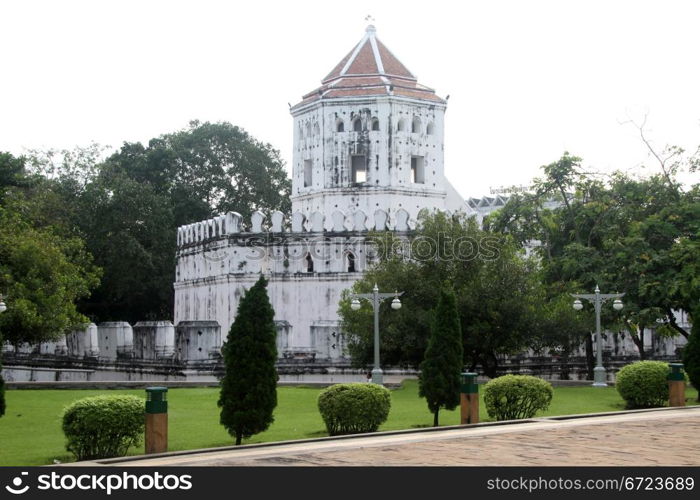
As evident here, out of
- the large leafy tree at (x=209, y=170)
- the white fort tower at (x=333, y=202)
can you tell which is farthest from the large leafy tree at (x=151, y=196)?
the white fort tower at (x=333, y=202)

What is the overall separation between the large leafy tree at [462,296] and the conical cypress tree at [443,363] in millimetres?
10155

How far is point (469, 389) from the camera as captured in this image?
744 inches

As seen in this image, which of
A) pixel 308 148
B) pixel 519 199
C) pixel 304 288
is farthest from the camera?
pixel 308 148

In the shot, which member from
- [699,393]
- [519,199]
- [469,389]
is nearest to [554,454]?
[469,389]

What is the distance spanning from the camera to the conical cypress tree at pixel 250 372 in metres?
16.9

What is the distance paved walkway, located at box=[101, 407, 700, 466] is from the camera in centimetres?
1378

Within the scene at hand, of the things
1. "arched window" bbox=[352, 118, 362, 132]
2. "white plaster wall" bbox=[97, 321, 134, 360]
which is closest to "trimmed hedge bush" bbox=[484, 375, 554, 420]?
"white plaster wall" bbox=[97, 321, 134, 360]

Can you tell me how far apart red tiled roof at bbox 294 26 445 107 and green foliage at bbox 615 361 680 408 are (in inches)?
871

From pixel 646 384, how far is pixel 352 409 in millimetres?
7959

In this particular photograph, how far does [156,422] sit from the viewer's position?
51.7 ft

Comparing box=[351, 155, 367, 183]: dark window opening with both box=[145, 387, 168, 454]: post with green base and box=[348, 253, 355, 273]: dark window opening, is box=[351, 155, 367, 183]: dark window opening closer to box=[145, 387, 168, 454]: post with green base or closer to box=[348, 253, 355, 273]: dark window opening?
box=[348, 253, 355, 273]: dark window opening

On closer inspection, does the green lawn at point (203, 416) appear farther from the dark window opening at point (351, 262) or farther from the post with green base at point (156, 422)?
the dark window opening at point (351, 262)
